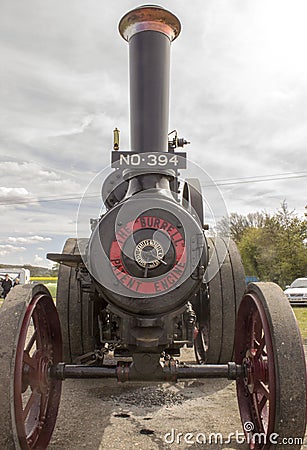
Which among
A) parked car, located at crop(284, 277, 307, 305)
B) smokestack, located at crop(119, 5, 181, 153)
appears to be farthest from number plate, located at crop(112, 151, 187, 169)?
parked car, located at crop(284, 277, 307, 305)

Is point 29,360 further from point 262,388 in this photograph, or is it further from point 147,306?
point 262,388

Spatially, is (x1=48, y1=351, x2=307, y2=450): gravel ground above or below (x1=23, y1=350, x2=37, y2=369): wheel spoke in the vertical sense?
below

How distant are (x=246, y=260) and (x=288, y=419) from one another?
105ft

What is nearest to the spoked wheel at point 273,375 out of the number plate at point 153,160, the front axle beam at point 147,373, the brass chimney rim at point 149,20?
the front axle beam at point 147,373

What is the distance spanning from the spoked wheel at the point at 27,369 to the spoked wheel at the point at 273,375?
3.86 ft

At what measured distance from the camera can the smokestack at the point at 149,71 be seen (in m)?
3.13

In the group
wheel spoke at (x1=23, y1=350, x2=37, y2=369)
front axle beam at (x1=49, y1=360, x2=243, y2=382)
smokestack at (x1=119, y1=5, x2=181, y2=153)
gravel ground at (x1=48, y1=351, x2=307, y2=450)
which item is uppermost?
smokestack at (x1=119, y1=5, x2=181, y2=153)

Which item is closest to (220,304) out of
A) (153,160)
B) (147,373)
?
(147,373)

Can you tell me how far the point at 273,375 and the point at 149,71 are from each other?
2.10 m

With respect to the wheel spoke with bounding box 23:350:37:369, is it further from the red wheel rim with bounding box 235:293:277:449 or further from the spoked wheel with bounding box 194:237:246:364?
the spoked wheel with bounding box 194:237:246:364

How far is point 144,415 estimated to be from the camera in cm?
334

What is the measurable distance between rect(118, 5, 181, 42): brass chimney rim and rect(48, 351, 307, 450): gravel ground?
270cm

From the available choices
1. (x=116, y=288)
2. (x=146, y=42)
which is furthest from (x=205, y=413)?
(x=146, y=42)

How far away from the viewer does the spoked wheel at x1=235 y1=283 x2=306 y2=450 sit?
2246 millimetres
